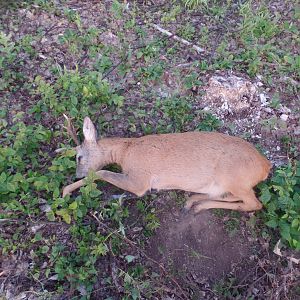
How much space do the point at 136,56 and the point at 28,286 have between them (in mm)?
3504

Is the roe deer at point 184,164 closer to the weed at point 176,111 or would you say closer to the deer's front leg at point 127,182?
the deer's front leg at point 127,182

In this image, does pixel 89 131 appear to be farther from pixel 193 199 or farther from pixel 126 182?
pixel 193 199

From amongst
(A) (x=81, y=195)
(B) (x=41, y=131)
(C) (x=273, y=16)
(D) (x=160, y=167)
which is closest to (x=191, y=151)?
(D) (x=160, y=167)

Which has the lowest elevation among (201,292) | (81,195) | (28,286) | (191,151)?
(201,292)

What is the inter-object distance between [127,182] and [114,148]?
17.3 inches

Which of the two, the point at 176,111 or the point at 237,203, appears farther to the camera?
the point at 176,111

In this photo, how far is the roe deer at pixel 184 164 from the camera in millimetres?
4855

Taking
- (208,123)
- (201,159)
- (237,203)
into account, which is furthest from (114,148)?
(237,203)

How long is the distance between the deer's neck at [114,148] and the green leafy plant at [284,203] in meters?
1.55

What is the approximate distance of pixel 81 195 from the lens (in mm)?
4781

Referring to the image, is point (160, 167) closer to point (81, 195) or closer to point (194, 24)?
point (81, 195)

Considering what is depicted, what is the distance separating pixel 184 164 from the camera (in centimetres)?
489

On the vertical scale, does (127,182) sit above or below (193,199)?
above

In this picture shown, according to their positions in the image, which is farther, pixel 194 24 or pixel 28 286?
pixel 194 24
